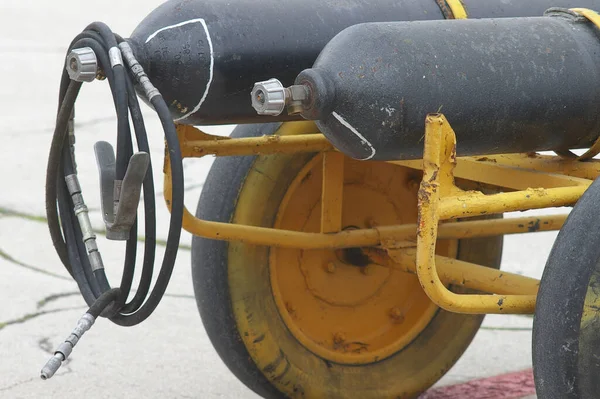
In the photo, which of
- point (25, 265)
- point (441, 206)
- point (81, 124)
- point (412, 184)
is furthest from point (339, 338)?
point (81, 124)

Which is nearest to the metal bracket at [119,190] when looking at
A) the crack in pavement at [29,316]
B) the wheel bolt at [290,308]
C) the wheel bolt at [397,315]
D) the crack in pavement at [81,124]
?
the wheel bolt at [290,308]

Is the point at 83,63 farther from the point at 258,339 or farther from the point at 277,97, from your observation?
the point at 258,339

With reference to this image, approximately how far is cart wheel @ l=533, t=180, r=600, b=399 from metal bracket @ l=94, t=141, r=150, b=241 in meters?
0.79

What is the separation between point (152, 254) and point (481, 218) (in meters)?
1.42

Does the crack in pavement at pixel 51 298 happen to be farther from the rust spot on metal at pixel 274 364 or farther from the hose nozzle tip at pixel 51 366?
the hose nozzle tip at pixel 51 366

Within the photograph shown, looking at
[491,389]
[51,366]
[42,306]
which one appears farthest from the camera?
[42,306]

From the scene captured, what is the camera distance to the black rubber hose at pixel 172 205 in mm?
2004

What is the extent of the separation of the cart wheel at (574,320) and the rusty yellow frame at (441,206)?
6.0 inches

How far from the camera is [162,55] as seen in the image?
2.22 meters

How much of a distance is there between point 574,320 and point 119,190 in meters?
0.88

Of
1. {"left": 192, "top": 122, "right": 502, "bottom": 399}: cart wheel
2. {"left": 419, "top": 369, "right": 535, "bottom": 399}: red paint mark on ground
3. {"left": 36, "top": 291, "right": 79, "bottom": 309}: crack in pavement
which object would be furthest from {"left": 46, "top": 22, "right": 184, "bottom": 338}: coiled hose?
{"left": 36, "top": 291, "right": 79, "bottom": 309}: crack in pavement

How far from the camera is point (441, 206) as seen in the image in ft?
6.72

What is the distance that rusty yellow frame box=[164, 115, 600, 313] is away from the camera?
2053 mm

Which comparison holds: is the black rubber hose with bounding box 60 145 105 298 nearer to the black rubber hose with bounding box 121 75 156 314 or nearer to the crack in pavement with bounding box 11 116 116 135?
the black rubber hose with bounding box 121 75 156 314
